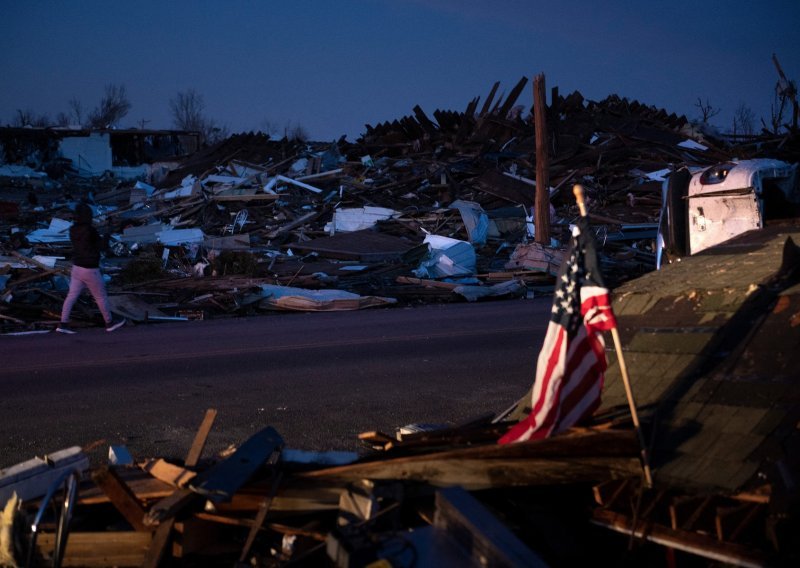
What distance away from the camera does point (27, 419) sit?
7.17 m

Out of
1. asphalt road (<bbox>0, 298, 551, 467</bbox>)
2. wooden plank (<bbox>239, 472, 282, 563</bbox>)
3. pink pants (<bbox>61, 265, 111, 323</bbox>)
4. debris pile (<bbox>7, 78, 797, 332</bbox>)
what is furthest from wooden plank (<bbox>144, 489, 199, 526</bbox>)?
debris pile (<bbox>7, 78, 797, 332</bbox>)

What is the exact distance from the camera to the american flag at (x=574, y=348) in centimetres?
394

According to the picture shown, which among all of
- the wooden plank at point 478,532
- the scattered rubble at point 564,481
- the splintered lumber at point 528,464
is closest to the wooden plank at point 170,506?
the scattered rubble at point 564,481

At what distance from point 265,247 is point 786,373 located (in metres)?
19.9

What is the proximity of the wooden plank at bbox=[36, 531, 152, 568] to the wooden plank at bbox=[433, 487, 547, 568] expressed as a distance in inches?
53.9

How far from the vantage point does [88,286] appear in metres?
12.8

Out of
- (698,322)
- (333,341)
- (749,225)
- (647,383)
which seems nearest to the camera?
(647,383)

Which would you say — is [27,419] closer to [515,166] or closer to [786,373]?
[786,373]

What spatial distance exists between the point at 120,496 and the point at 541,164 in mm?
17166

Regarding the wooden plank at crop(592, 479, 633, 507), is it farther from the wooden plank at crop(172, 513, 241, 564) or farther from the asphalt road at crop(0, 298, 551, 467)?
the asphalt road at crop(0, 298, 551, 467)

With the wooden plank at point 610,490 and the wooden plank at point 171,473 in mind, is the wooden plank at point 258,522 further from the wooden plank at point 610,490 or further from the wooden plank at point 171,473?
the wooden plank at point 610,490

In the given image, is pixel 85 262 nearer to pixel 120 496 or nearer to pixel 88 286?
pixel 88 286

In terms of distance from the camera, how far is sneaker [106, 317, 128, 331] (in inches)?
504

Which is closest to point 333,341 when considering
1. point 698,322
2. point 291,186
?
point 698,322
